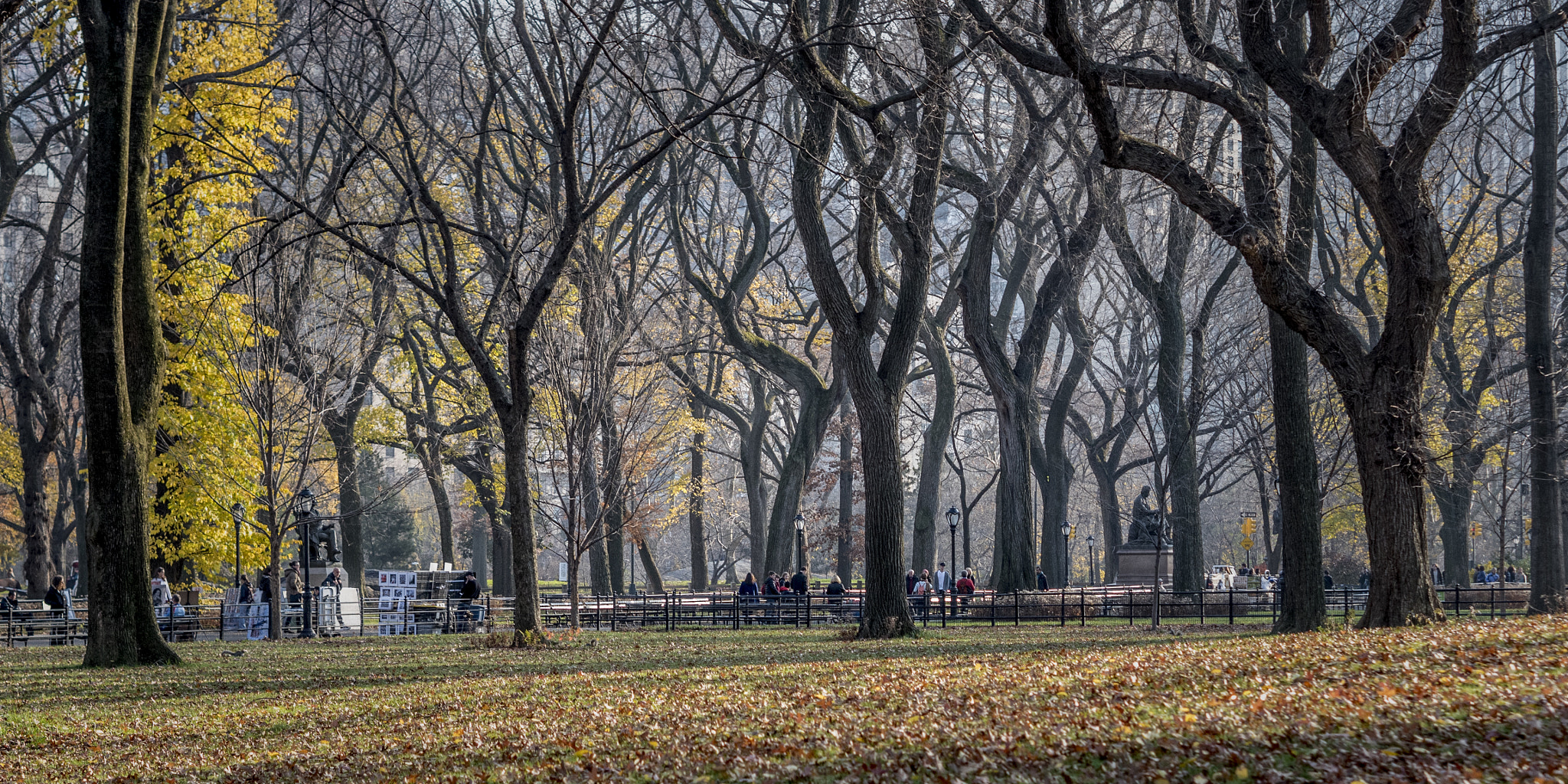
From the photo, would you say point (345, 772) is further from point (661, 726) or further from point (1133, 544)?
point (1133, 544)

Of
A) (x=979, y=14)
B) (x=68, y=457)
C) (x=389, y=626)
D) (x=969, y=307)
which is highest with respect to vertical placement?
(x=979, y=14)

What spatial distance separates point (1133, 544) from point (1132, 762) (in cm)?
3059

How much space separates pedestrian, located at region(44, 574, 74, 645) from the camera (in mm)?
20203

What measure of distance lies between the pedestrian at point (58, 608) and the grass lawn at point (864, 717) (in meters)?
7.97

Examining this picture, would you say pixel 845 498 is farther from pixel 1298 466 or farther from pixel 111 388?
pixel 111 388

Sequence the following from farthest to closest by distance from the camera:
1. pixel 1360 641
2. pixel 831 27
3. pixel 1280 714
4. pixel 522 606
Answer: pixel 522 606, pixel 831 27, pixel 1360 641, pixel 1280 714

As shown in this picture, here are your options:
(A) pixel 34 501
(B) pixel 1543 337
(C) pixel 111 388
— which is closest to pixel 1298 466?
(B) pixel 1543 337

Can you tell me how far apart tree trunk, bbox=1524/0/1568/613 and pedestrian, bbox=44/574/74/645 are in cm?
2242

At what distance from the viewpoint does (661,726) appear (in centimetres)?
799

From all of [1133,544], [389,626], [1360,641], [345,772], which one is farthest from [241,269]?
[1133,544]

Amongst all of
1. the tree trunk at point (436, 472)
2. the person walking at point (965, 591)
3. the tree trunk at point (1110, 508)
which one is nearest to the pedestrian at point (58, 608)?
the tree trunk at point (436, 472)

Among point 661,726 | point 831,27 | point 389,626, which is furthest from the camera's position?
point 389,626

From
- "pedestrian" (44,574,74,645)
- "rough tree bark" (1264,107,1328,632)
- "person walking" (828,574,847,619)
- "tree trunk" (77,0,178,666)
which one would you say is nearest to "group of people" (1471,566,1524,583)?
"person walking" (828,574,847,619)

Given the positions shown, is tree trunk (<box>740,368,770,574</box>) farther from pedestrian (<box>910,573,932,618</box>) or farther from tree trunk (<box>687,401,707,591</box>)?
pedestrian (<box>910,573,932,618</box>)
